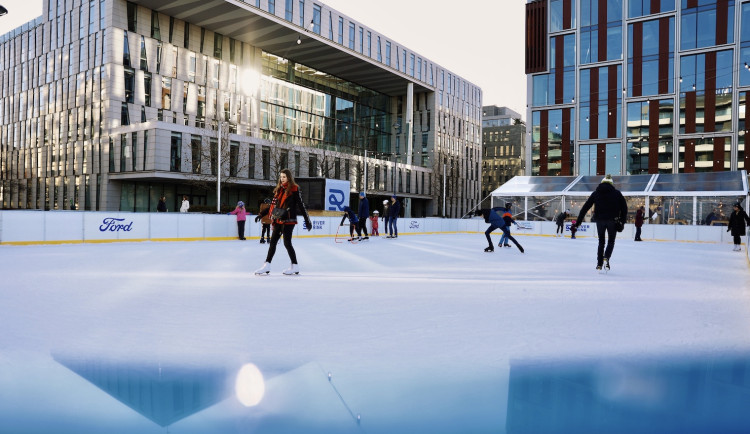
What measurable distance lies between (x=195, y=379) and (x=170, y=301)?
9.86ft

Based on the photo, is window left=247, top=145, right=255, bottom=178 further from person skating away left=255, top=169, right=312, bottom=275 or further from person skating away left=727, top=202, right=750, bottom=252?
person skating away left=255, top=169, right=312, bottom=275

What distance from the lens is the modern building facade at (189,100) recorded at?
3950 centimetres

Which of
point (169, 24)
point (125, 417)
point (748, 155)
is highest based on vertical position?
point (169, 24)

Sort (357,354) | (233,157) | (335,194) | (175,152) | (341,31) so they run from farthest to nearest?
(341,31) < (233,157) < (175,152) < (335,194) < (357,354)

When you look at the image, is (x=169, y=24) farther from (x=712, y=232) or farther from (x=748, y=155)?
(x=748, y=155)

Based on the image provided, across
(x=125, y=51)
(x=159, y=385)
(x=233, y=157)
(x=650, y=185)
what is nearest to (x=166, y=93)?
(x=125, y=51)

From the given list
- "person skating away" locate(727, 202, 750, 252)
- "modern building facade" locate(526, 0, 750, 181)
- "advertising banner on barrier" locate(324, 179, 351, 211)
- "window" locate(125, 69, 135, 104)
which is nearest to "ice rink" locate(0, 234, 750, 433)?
"person skating away" locate(727, 202, 750, 252)

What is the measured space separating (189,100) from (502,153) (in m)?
71.4

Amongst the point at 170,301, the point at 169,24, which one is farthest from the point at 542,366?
the point at 169,24

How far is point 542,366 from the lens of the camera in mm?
3496

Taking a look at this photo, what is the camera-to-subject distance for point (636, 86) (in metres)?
38.5

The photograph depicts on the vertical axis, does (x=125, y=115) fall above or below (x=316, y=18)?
below

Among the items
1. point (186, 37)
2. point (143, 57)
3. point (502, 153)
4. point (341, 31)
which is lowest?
point (143, 57)

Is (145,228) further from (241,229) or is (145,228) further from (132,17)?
(132,17)
